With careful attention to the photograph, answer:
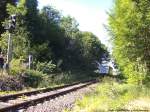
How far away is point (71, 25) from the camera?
82938 mm

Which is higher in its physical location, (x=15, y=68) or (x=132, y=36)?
(x=132, y=36)

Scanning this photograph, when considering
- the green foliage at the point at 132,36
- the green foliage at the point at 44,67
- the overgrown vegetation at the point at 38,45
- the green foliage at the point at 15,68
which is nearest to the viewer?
the green foliage at the point at 132,36

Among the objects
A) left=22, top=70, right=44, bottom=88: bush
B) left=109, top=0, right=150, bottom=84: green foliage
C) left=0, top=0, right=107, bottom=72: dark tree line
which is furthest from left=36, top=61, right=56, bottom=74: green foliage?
left=109, top=0, right=150, bottom=84: green foliage

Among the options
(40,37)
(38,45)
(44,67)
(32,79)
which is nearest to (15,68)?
(32,79)

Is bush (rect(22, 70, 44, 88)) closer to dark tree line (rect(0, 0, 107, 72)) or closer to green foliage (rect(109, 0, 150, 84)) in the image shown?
green foliage (rect(109, 0, 150, 84))

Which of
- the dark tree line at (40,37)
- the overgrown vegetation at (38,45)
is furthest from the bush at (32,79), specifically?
the dark tree line at (40,37)

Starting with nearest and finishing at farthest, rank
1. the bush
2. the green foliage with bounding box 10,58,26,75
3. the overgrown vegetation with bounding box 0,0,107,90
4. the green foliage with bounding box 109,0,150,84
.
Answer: the green foliage with bounding box 109,0,150,84 < the green foliage with bounding box 10,58,26,75 < the bush < the overgrown vegetation with bounding box 0,0,107,90

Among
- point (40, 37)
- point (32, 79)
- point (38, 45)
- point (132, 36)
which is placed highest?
point (40, 37)

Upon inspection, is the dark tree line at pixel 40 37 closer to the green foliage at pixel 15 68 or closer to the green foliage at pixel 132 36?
the green foliage at pixel 15 68

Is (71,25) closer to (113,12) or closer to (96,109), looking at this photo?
(113,12)

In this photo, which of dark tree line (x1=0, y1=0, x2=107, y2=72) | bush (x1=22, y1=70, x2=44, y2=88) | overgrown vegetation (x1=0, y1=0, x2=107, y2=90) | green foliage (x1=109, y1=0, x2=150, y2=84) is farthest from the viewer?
dark tree line (x1=0, y1=0, x2=107, y2=72)

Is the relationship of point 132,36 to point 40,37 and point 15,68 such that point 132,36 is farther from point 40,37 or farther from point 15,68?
point 40,37

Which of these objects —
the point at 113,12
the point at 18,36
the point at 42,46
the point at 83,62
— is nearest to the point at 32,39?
the point at 42,46

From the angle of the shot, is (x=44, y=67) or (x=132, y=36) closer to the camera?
(x=132, y=36)
